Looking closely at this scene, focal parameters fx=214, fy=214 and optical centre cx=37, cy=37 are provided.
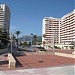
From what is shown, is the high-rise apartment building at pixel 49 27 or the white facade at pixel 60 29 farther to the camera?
the high-rise apartment building at pixel 49 27

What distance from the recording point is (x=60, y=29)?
169125 mm

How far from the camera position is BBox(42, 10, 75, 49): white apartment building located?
144 m

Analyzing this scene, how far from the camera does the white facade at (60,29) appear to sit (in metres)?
144

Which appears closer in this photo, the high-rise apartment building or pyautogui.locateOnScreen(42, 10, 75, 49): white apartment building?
pyautogui.locateOnScreen(42, 10, 75, 49): white apartment building

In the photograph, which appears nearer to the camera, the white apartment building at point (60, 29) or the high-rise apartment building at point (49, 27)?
the white apartment building at point (60, 29)

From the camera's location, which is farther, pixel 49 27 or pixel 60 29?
pixel 49 27

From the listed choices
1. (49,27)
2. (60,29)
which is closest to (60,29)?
(60,29)

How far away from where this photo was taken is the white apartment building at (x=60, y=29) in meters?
144

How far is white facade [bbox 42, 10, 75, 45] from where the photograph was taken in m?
144

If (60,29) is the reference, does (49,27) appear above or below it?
above

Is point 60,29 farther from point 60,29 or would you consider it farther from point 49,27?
point 49,27

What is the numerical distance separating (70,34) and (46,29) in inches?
1254

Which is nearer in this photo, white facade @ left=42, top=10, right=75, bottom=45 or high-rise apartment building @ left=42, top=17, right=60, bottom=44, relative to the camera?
white facade @ left=42, top=10, right=75, bottom=45

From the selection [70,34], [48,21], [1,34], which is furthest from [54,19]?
[1,34]
